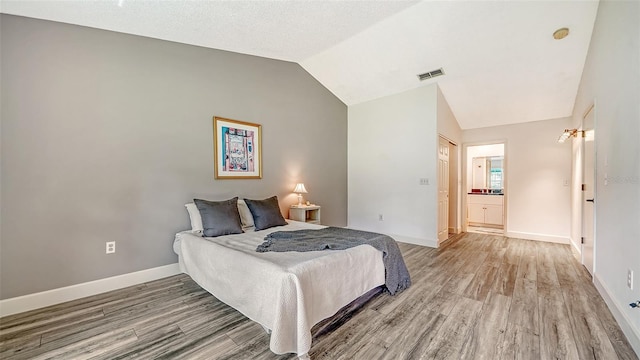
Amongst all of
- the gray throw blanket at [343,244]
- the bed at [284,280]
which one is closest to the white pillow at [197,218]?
the bed at [284,280]

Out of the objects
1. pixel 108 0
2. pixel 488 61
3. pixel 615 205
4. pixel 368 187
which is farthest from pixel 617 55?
pixel 108 0

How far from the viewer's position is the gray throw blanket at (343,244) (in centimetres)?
231

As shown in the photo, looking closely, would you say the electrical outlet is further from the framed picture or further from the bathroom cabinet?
the bathroom cabinet

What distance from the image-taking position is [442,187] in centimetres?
463

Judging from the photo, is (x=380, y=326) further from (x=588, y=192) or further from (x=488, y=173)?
(x=488, y=173)

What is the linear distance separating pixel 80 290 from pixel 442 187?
5105mm

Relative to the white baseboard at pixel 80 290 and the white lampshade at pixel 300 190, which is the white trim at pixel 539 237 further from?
the white baseboard at pixel 80 290

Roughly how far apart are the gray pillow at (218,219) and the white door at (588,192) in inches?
161

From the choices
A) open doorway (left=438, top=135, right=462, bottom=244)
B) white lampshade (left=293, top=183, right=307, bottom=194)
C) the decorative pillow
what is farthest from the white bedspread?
open doorway (left=438, top=135, right=462, bottom=244)

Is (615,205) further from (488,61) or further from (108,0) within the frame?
(108,0)

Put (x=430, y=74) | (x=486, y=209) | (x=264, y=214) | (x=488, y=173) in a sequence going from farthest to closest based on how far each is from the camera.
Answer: (x=488, y=173) < (x=486, y=209) < (x=430, y=74) < (x=264, y=214)

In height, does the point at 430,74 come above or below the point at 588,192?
above

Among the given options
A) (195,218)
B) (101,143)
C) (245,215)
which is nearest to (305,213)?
(245,215)

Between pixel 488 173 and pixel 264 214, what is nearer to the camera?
pixel 264 214
